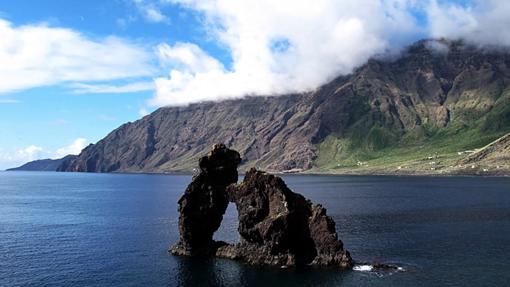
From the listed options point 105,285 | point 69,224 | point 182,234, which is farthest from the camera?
point 69,224

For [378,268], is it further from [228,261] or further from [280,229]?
[228,261]

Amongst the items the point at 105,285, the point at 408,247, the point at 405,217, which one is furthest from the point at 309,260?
the point at 405,217

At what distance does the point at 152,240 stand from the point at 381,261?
6620 centimetres

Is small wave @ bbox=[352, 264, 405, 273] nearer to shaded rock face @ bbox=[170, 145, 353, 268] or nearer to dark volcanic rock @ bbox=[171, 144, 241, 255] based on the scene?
shaded rock face @ bbox=[170, 145, 353, 268]

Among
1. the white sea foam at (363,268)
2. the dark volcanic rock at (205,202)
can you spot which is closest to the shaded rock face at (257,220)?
the dark volcanic rock at (205,202)

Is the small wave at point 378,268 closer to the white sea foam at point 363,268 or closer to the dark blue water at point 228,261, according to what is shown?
the white sea foam at point 363,268

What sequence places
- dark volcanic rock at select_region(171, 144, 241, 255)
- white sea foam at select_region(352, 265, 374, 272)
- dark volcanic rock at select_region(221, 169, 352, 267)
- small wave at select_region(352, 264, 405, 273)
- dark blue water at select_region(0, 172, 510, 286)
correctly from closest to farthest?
dark blue water at select_region(0, 172, 510, 286)
small wave at select_region(352, 264, 405, 273)
white sea foam at select_region(352, 265, 374, 272)
dark volcanic rock at select_region(221, 169, 352, 267)
dark volcanic rock at select_region(171, 144, 241, 255)

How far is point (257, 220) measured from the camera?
117688 mm

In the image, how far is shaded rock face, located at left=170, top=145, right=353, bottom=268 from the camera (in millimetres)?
112125

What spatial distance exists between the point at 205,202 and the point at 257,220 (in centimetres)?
1752

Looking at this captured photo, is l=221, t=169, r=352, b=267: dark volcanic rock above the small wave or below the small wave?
above

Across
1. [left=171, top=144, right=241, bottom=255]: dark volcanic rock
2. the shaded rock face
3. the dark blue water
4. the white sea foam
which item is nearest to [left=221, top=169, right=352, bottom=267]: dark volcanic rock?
the shaded rock face

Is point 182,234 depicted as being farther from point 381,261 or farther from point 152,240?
point 381,261

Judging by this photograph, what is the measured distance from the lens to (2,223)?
186 metres
